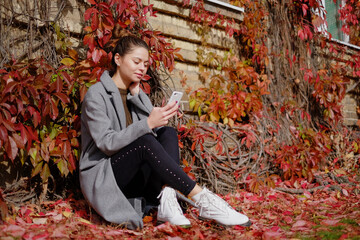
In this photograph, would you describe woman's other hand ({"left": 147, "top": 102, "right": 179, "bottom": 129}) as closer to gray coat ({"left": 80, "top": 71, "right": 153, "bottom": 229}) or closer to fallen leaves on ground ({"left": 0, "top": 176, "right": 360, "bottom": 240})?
gray coat ({"left": 80, "top": 71, "right": 153, "bottom": 229})

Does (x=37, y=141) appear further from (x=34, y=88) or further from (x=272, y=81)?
(x=272, y=81)

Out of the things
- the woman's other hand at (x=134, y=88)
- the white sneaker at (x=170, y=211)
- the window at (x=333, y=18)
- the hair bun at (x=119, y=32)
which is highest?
the window at (x=333, y=18)

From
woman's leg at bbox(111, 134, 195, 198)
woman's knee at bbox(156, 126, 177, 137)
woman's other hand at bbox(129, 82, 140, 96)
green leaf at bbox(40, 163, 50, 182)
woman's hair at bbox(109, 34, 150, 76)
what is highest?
woman's hair at bbox(109, 34, 150, 76)

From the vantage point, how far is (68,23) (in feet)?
9.51

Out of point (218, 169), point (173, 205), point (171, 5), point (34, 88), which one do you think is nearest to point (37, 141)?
point (34, 88)

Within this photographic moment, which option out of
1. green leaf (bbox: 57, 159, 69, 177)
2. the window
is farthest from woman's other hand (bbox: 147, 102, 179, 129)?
the window

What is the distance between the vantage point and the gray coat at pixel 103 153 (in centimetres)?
211

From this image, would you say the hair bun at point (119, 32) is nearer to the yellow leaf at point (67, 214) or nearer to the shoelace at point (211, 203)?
the yellow leaf at point (67, 214)

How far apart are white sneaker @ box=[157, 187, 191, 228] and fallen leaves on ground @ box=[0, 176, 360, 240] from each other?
41 millimetres

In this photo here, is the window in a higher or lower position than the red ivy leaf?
higher

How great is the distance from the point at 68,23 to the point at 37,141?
1.09 metres

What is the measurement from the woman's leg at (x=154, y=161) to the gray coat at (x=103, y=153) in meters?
0.06

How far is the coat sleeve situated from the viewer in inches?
82.7

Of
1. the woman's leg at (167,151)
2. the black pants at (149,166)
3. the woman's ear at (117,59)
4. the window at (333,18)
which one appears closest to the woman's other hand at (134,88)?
the woman's ear at (117,59)
